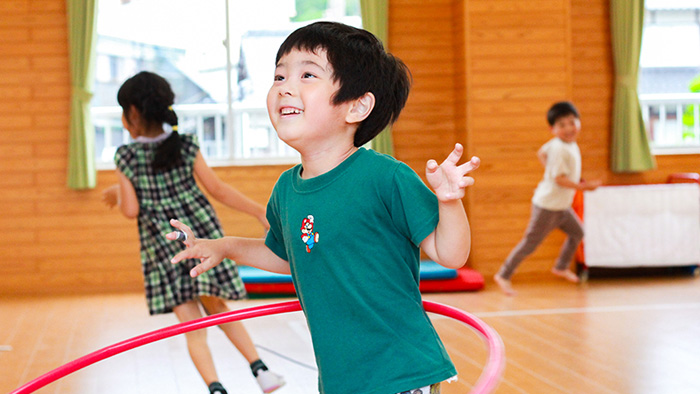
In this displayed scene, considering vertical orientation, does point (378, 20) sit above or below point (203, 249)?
above

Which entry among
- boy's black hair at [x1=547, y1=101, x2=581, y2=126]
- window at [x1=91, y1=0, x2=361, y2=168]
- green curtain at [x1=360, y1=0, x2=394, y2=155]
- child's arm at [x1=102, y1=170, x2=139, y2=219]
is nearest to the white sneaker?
child's arm at [x1=102, y1=170, x2=139, y2=219]

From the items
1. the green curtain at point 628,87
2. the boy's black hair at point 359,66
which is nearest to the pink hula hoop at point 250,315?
the boy's black hair at point 359,66

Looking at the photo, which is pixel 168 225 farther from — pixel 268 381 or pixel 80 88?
pixel 80 88

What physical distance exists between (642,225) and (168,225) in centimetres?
433

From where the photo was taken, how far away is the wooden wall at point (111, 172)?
6.16m

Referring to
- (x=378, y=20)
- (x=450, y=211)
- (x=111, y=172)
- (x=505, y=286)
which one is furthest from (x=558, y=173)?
(x=450, y=211)

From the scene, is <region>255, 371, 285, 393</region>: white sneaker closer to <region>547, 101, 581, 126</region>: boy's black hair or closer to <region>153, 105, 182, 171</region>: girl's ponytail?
<region>153, 105, 182, 171</region>: girl's ponytail

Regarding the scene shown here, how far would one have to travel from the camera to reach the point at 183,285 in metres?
2.93

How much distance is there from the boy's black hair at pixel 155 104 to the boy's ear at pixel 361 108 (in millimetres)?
1568

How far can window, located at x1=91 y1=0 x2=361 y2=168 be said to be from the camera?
6434 mm

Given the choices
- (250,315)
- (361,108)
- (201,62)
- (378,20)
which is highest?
(378,20)

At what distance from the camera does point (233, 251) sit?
5.69ft

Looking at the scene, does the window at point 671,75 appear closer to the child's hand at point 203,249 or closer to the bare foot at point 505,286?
the bare foot at point 505,286

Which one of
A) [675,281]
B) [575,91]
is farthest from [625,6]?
[675,281]
